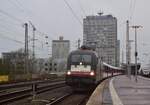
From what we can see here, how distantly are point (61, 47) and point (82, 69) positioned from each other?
260ft

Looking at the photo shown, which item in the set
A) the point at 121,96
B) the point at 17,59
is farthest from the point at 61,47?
the point at 121,96

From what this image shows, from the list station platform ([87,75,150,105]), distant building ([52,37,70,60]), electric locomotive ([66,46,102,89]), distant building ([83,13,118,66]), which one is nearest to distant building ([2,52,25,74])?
distant building ([52,37,70,60])

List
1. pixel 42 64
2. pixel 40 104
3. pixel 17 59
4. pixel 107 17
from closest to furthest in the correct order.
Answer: pixel 40 104 → pixel 107 17 → pixel 17 59 → pixel 42 64

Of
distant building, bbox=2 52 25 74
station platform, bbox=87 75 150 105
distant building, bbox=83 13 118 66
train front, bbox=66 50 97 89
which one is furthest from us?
distant building, bbox=2 52 25 74

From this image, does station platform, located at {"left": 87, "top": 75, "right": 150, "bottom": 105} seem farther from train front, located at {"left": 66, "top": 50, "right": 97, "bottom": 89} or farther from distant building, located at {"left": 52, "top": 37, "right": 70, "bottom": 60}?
distant building, located at {"left": 52, "top": 37, "right": 70, "bottom": 60}

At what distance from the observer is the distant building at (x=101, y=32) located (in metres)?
71.7

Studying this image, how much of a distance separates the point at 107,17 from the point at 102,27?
19.9 feet

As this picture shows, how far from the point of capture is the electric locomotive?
99.8ft

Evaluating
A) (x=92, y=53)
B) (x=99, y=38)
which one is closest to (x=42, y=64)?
(x=99, y=38)

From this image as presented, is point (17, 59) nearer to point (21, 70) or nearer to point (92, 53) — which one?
point (21, 70)

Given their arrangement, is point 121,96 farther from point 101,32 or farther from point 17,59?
point 17,59

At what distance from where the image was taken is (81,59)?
1239 inches

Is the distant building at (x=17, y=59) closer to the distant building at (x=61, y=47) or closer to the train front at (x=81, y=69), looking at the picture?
the distant building at (x=61, y=47)

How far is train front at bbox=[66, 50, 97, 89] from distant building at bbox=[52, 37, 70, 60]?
74354 mm
